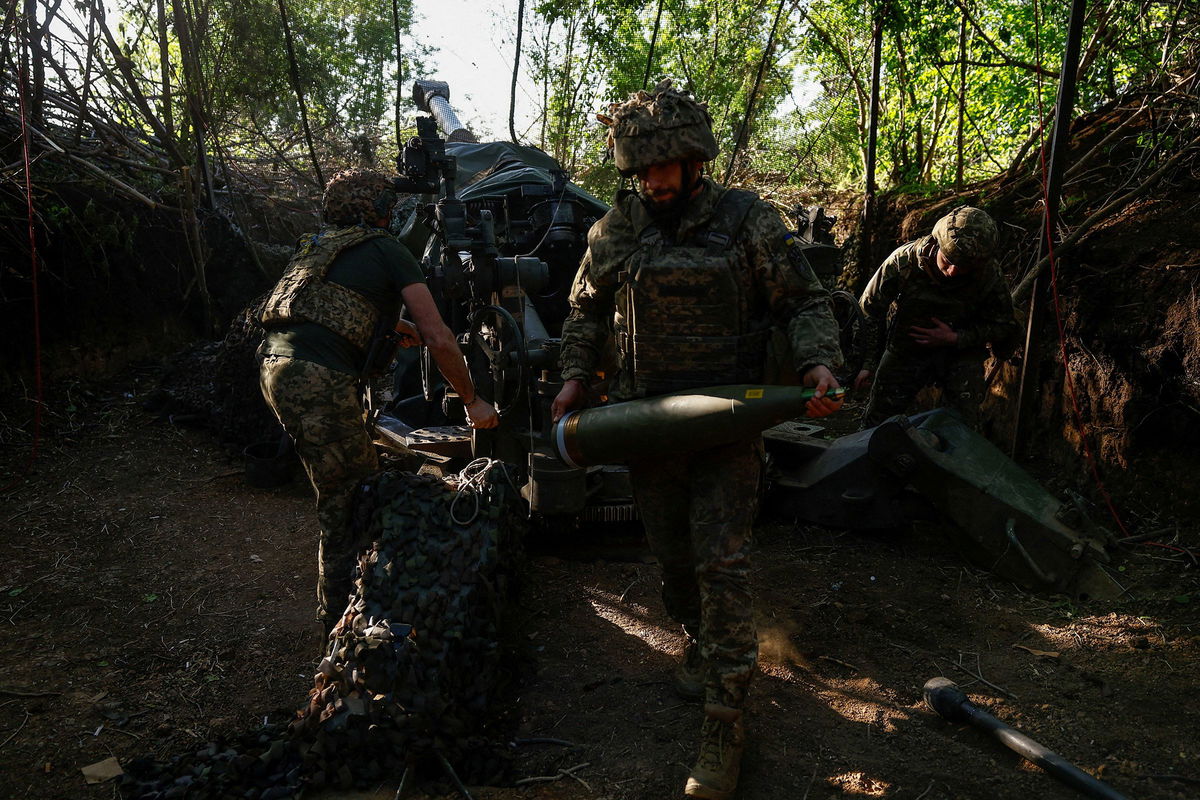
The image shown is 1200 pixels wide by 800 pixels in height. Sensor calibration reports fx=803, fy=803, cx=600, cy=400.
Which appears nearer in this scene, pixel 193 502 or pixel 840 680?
pixel 840 680

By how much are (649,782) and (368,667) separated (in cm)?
99

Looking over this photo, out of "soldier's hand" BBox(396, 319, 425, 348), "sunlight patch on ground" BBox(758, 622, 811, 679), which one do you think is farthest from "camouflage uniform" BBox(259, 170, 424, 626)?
"sunlight patch on ground" BBox(758, 622, 811, 679)

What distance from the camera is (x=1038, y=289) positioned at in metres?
4.30

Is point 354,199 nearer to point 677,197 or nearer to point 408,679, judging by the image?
point 677,197

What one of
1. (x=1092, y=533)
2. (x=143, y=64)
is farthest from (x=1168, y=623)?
(x=143, y=64)

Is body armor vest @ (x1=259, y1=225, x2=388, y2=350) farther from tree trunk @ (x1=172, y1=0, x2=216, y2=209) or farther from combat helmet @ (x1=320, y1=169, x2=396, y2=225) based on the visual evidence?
tree trunk @ (x1=172, y1=0, x2=216, y2=209)

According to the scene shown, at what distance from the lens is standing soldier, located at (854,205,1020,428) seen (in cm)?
439

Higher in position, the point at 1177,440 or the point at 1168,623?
the point at 1177,440

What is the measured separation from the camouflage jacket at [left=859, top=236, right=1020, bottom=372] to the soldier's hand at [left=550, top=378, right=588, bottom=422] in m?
2.61

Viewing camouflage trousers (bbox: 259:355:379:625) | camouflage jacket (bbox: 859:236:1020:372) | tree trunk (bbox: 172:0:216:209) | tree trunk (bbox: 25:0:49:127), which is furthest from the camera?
tree trunk (bbox: 172:0:216:209)

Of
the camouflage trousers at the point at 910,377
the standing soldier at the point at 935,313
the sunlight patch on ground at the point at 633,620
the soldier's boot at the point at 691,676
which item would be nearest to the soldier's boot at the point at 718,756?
the soldier's boot at the point at 691,676

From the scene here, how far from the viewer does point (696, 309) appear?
2.74 meters

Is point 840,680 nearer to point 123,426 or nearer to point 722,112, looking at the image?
point 123,426

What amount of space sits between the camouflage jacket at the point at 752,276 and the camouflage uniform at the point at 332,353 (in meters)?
0.94
